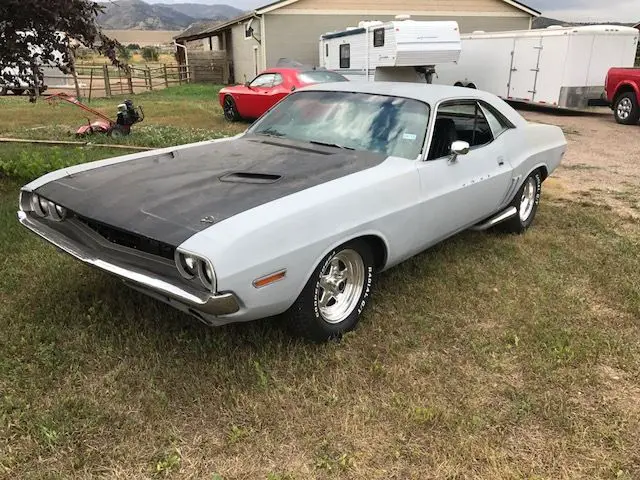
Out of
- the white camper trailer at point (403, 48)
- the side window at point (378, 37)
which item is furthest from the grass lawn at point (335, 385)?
the side window at point (378, 37)

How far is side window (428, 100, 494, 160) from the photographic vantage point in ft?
13.5

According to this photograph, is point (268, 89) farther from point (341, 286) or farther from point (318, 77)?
point (341, 286)

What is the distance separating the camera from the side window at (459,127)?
4102 millimetres

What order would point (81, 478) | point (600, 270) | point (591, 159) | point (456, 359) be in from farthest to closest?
1. point (591, 159)
2. point (600, 270)
3. point (456, 359)
4. point (81, 478)

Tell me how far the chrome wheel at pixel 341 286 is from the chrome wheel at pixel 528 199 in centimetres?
252

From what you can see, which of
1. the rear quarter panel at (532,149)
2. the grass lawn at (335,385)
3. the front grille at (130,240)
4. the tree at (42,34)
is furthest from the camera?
the tree at (42,34)

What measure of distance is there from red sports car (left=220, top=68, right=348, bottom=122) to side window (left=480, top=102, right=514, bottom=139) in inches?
283

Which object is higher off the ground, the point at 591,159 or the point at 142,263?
the point at 142,263

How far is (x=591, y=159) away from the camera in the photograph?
31.2 feet

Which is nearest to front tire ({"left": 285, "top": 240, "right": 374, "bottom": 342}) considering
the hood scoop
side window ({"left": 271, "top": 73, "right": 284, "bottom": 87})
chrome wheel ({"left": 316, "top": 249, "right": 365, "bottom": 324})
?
chrome wheel ({"left": 316, "top": 249, "right": 365, "bottom": 324})

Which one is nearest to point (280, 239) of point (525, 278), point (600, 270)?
point (525, 278)

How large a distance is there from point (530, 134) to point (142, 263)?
3855mm

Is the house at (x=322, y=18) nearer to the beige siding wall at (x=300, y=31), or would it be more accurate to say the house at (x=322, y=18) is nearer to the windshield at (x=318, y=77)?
the beige siding wall at (x=300, y=31)

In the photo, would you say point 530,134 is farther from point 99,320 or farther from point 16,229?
point 16,229
